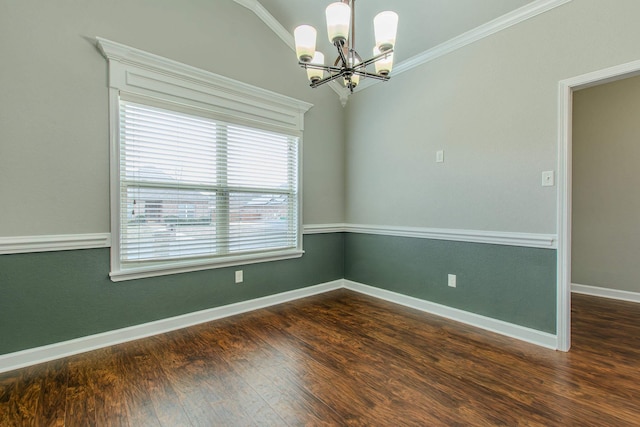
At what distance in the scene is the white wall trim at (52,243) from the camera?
6.73 feet

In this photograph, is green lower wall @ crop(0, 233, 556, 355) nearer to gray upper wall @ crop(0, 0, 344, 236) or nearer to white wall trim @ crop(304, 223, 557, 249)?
white wall trim @ crop(304, 223, 557, 249)

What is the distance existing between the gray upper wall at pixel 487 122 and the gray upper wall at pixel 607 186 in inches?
80.3

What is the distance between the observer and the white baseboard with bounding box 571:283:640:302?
3.46 meters

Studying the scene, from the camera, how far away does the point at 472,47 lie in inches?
112

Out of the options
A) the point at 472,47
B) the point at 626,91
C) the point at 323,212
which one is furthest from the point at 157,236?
the point at 626,91

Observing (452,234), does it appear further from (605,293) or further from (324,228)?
(605,293)

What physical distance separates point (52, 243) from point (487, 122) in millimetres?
3742

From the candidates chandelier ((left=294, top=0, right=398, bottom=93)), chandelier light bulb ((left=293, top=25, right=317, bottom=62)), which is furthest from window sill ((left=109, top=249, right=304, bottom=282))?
chandelier light bulb ((left=293, top=25, right=317, bottom=62))

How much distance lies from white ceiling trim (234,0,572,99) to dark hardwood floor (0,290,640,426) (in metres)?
2.74

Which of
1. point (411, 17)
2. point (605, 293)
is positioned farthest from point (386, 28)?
point (605, 293)

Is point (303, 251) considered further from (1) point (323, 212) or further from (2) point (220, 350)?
(2) point (220, 350)

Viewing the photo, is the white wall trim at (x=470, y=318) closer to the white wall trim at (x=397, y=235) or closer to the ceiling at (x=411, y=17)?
the white wall trim at (x=397, y=235)

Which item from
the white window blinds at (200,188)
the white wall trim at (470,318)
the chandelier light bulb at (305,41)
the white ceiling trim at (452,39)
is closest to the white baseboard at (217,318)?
the white wall trim at (470,318)

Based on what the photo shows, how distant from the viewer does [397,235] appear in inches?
139
